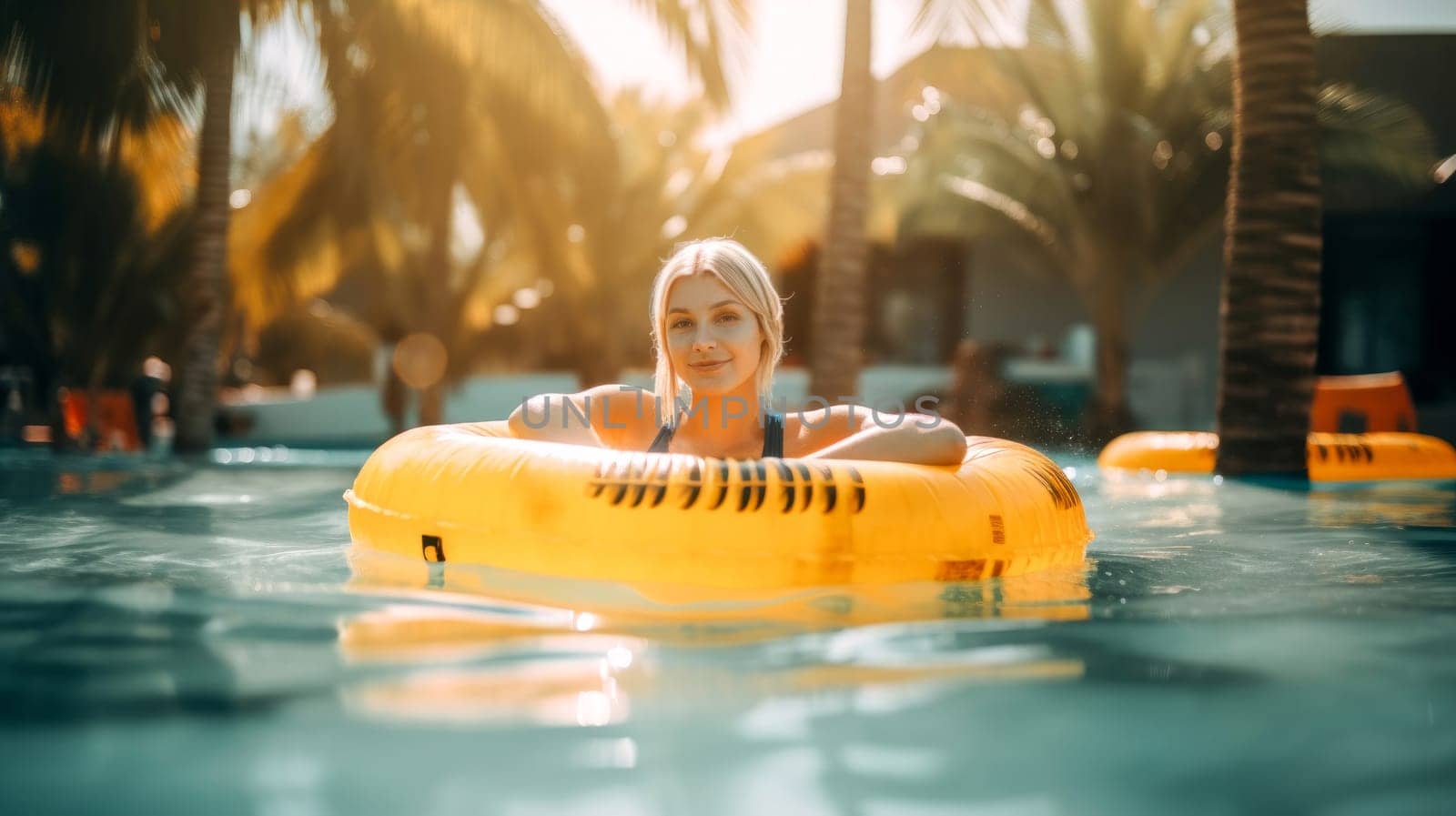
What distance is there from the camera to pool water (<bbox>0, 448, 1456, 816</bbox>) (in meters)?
1.99

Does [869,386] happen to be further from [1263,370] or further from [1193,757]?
[1193,757]

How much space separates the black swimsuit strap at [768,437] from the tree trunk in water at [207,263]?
8.66m

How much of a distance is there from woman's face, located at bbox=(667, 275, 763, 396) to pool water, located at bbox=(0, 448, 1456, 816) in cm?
84

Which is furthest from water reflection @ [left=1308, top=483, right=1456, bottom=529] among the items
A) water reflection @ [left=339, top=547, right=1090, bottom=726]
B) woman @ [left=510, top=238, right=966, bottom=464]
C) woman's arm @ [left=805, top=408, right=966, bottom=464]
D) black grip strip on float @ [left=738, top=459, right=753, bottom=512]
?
black grip strip on float @ [left=738, top=459, right=753, bottom=512]

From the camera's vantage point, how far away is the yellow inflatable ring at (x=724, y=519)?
11.5 feet

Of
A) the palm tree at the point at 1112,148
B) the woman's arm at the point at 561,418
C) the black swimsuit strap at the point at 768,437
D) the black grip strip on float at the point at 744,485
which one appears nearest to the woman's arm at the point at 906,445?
the black swimsuit strap at the point at 768,437

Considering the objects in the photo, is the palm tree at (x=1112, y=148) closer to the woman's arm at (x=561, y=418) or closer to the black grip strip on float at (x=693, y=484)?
the woman's arm at (x=561, y=418)

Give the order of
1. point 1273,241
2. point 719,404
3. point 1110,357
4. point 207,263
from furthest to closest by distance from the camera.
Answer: point 1110,357
point 207,263
point 1273,241
point 719,404

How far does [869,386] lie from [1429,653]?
15.2 meters

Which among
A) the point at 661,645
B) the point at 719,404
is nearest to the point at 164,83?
the point at 719,404

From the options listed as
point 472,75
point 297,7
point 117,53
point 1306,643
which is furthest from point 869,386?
point 1306,643

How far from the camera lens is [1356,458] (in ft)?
26.8

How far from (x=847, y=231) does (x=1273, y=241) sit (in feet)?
10.7

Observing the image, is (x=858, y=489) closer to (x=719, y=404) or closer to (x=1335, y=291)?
(x=719, y=404)
